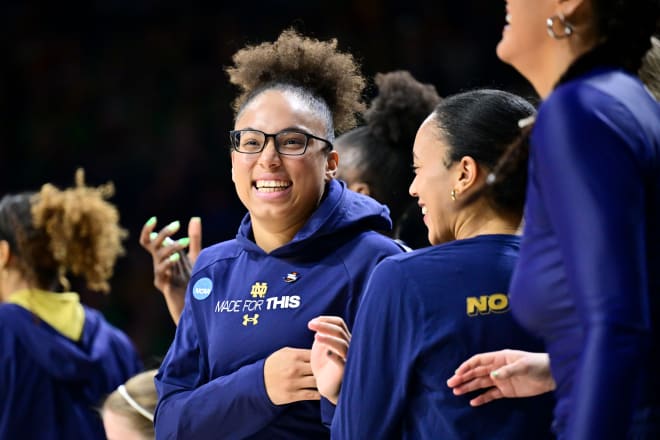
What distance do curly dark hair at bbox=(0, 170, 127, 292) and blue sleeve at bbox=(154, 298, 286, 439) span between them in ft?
6.56

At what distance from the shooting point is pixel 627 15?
1.52 metres

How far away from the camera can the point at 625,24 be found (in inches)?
59.9

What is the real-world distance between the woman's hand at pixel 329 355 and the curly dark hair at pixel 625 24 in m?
0.86

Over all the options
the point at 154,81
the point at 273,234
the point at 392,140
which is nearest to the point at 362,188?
the point at 392,140

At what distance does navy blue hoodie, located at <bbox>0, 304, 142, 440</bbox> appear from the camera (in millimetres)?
4129

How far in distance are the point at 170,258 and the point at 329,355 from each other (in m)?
1.23

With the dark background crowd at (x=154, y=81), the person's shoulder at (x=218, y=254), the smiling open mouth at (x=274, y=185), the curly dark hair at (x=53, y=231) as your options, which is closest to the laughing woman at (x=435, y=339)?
the smiling open mouth at (x=274, y=185)

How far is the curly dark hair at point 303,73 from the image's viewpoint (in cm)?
269

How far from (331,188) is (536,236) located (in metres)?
1.21

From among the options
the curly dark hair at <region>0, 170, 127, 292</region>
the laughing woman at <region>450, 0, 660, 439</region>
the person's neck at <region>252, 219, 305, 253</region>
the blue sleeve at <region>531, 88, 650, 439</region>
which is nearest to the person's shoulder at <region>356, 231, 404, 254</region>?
the person's neck at <region>252, 219, 305, 253</region>

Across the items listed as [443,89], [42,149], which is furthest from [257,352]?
[42,149]

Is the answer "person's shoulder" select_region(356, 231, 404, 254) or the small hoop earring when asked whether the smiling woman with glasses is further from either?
the small hoop earring

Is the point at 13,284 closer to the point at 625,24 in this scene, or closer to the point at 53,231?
the point at 53,231

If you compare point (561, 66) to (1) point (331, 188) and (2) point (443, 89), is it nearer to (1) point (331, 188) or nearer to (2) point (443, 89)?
(1) point (331, 188)
